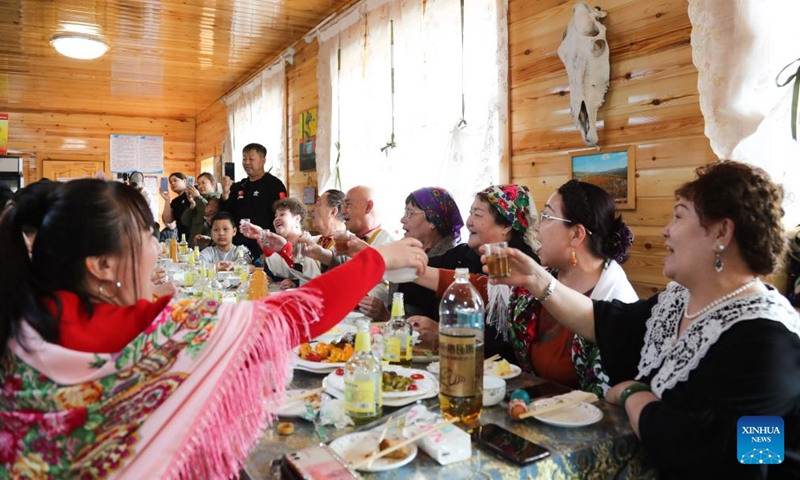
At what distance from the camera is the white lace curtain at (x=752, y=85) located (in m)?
1.92

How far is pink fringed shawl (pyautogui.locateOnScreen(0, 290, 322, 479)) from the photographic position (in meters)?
0.91

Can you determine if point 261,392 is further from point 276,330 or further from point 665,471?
point 665,471

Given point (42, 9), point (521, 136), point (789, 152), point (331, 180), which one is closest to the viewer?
point (789, 152)

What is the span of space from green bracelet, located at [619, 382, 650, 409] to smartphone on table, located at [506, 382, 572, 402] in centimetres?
15

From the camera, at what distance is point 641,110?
2568mm

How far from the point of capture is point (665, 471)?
3.89 ft

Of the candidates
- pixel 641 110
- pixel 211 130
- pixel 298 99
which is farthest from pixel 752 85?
pixel 211 130

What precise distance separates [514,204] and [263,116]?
549cm

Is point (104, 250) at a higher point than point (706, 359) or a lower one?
higher

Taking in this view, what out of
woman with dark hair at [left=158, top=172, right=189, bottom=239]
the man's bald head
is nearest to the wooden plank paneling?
woman with dark hair at [left=158, top=172, right=189, bottom=239]

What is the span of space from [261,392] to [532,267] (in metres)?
0.86

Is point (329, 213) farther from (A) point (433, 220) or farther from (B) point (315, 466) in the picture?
(B) point (315, 466)

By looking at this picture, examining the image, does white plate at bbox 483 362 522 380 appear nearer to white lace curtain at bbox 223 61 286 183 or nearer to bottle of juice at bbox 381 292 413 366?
bottle of juice at bbox 381 292 413 366

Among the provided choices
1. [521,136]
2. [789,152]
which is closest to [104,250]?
[789,152]
